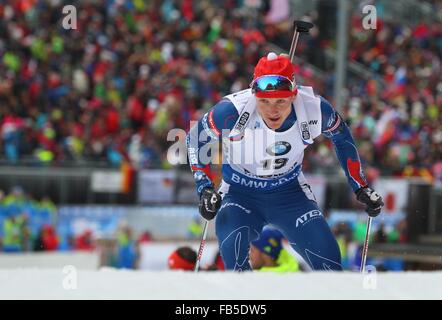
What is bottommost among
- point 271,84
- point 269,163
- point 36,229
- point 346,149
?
point 36,229

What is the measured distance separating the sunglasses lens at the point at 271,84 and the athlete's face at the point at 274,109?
0.25ft

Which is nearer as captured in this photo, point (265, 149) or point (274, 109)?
point (274, 109)

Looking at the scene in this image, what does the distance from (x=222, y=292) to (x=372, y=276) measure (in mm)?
727

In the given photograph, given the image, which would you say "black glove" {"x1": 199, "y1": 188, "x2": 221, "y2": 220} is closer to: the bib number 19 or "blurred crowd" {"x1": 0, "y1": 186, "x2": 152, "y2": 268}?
the bib number 19

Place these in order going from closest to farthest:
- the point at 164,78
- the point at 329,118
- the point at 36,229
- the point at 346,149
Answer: the point at 329,118
the point at 346,149
the point at 36,229
the point at 164,78

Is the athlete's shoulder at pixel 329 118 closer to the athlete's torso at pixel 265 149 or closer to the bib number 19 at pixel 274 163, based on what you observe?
the athlete's torso at pixel 265 149

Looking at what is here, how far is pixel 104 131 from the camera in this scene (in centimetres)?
1327

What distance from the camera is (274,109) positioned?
17.5 feet

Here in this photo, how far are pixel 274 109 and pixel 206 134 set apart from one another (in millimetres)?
514

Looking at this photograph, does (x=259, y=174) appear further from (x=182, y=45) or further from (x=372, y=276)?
(x=182, y=45)

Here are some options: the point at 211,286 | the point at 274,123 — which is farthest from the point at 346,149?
the point at 211,286

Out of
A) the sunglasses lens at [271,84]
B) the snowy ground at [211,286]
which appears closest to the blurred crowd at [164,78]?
the sunglasses lens at [271,84]

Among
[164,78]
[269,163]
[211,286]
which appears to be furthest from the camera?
[164,78]

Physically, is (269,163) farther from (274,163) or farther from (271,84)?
(271,84)
